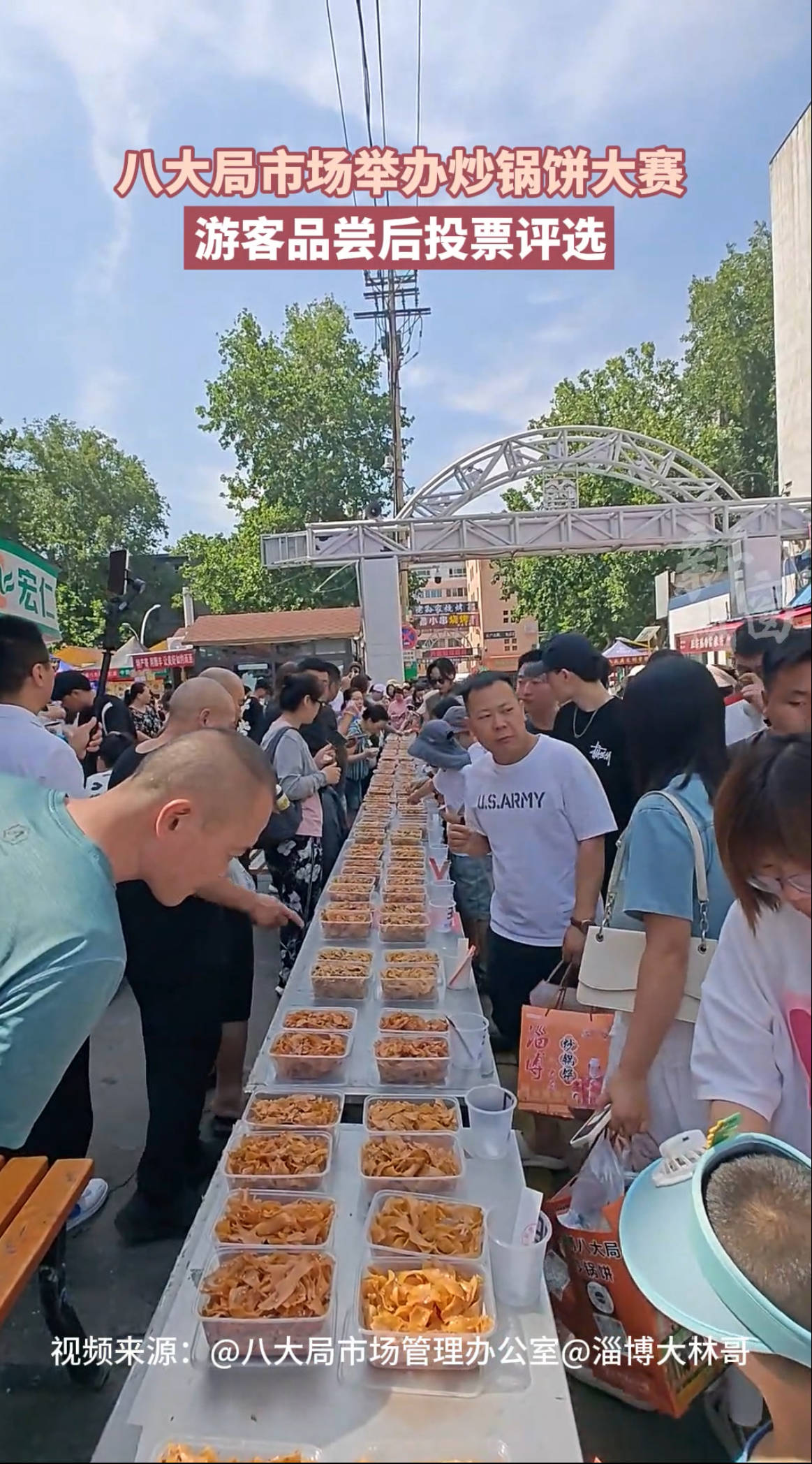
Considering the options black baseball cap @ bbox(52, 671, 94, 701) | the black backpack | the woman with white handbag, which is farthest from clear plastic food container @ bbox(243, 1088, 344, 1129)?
black baseball cap @ bbox(52, 671, 94, 701)

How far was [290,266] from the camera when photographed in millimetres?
1402

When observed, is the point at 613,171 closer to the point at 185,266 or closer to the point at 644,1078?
the point at 185,266

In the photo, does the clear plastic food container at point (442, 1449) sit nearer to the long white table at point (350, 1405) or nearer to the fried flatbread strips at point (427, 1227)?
the long white table at point (350, 1405)

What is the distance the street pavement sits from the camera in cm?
132

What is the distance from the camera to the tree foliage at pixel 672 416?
1365mm

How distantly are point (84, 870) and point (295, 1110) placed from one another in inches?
34.6

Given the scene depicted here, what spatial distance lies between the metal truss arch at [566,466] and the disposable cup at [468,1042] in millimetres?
1413

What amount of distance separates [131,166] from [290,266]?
36 centimetres

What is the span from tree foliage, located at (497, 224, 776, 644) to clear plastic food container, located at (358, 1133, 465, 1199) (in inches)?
53.5

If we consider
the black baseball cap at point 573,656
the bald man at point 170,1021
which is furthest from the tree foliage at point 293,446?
the bald man at point 170,1021

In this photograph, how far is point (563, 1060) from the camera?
198 centimetres

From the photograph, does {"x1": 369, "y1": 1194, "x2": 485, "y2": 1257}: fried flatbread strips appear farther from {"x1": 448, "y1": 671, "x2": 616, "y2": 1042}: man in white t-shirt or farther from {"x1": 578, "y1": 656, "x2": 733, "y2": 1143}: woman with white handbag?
{"x1": 448, "y1": 671, "x2": 616, "y2": 1042}: man in white t-shirt

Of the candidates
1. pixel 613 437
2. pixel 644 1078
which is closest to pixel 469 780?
pixel 613 437

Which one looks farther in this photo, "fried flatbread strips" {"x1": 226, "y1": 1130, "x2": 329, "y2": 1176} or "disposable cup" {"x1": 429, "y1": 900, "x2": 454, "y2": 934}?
"disposable cup" {"x1": 429, "y1": 900, "x2": 454, "y2": 934}
